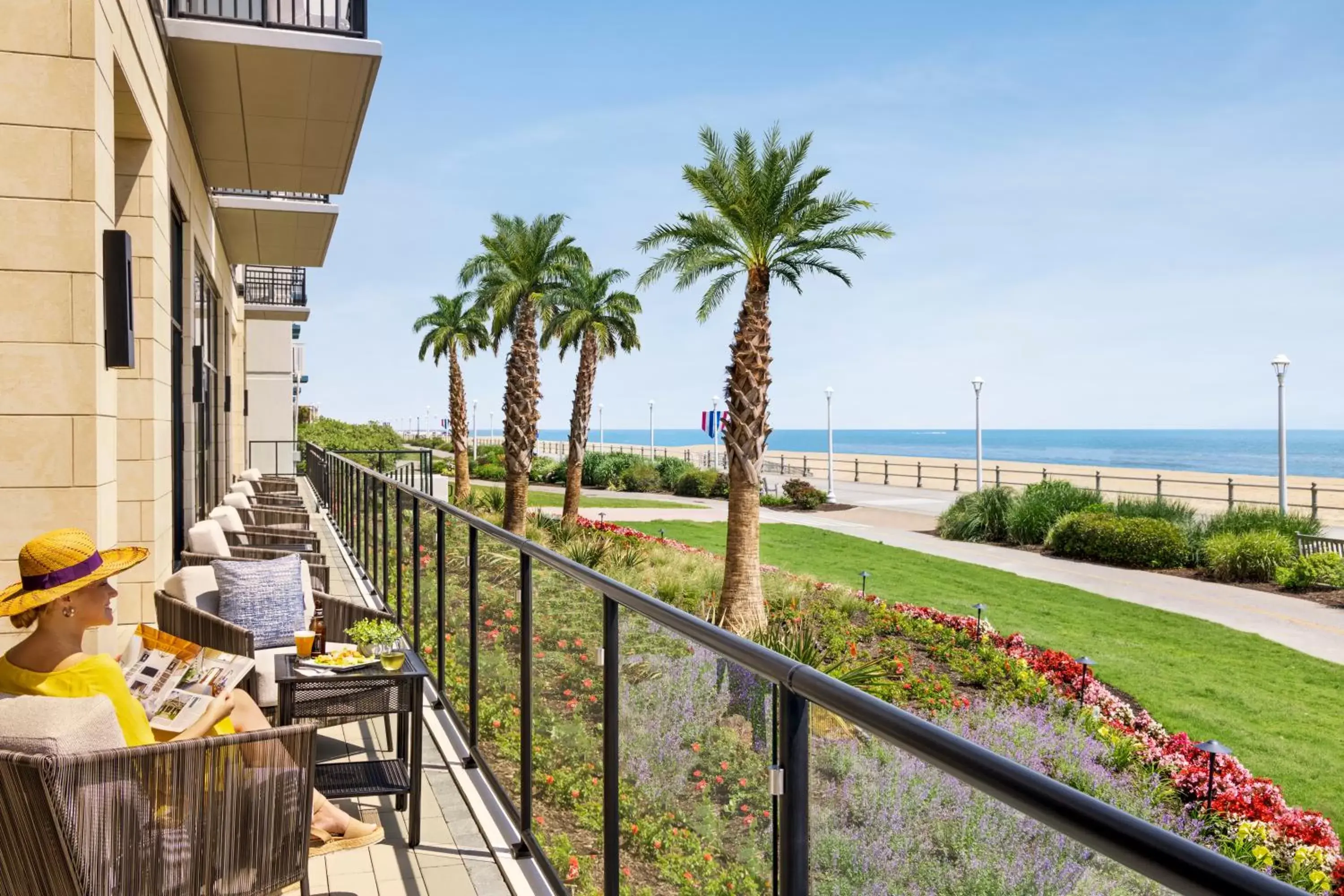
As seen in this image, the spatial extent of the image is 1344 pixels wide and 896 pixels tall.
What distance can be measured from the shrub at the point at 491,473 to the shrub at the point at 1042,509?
2686 cm

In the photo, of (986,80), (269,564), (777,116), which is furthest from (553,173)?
(269,564)

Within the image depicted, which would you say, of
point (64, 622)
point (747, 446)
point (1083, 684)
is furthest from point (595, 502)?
point (64, 622)

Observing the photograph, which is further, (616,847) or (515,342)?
(515,342)

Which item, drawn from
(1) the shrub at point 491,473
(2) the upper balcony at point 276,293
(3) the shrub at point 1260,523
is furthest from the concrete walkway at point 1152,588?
(1) the shrub at point 491,473

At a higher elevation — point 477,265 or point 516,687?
point 477,265

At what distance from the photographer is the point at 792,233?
53.8ft

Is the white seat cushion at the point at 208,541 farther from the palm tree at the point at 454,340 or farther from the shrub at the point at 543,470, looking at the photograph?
the shrub at the point at 543,470

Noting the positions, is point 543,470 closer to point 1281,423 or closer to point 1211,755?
point 1281,423

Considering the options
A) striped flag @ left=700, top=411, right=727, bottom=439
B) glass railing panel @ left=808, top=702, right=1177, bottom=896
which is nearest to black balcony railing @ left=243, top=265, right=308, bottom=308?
glass railing panel @ left=808, top=702, right=1177, bottom=896

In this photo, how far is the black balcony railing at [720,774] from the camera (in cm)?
130

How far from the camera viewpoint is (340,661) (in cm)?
475

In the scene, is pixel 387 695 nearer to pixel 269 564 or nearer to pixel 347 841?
pixel 347 841

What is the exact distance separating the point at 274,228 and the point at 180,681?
34.7 feet

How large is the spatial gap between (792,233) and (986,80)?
4014 centimetres
